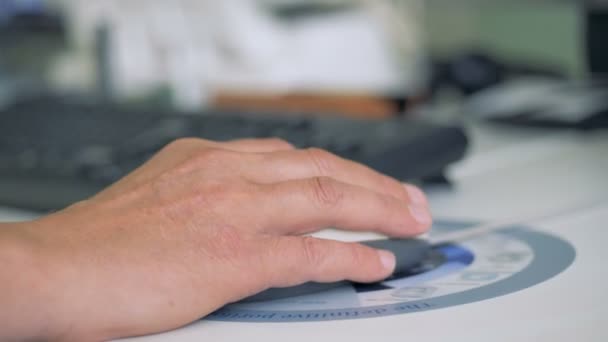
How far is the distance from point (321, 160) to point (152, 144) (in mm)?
254

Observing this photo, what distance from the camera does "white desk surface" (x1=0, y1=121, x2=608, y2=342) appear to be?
418 millimetres

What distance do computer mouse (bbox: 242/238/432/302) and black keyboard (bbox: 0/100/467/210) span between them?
0.40 feet

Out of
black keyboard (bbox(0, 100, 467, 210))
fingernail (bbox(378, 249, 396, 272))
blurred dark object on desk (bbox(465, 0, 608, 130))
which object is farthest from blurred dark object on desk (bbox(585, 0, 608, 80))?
fingernail (bbox(378, 249, 396, 272))

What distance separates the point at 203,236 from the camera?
47cm

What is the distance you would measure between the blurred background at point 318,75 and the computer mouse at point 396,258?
0.13 meters

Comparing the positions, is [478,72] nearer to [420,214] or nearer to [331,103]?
[331,103]

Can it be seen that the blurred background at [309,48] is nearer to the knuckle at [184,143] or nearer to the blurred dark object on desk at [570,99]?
the blurred dark object on desk at [570,99]

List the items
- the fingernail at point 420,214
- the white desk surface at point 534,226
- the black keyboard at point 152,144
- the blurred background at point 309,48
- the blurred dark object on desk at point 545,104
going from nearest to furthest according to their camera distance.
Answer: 1. the white desk surface at point 534,226
2. the fingernail at point 420,214
3. the black keyboard at point 152,144
4. the blurred dark object on desk at point 545,104
5. the blurred background at point 309,48

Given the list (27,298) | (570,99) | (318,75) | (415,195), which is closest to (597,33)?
(570,99)

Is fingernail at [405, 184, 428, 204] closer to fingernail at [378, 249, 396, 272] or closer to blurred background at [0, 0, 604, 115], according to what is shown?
fingernail at [378, 249, 396, 272]

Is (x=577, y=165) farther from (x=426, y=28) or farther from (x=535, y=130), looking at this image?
(x=426, y=28)

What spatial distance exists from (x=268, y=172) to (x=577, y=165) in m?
0.42

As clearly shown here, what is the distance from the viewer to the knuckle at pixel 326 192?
0.50 metres

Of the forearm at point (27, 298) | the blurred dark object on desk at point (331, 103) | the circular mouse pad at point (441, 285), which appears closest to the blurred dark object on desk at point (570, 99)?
the blurred dark object on desk at point (331, 103)
